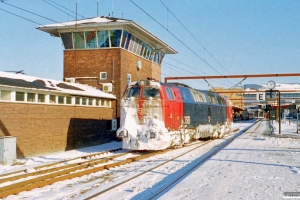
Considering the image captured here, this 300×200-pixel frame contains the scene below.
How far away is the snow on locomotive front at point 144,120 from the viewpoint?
16.1 m

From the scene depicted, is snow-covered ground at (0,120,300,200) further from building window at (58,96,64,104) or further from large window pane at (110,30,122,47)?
large window pane at (110,30,122,47)

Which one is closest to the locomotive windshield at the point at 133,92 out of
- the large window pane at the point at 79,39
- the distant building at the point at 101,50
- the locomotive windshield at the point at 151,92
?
the locomotive windshield at the point at 151,92

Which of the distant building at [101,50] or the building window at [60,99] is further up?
the distant building at [101,50]

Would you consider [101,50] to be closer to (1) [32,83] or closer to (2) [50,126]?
(1) [32,83]

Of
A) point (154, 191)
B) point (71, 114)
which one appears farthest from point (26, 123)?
point (154, 191)

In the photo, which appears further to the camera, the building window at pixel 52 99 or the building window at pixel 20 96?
the building window at pixel 52 99

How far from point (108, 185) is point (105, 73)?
1789 cm

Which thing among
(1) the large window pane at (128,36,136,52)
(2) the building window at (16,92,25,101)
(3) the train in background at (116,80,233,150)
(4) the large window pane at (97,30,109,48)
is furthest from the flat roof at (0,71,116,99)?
(1) the large window pane at (128,36,136,52)

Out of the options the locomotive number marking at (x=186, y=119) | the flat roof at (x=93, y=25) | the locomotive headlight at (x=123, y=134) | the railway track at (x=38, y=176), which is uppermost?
the flat roof at (x=93, y=25)

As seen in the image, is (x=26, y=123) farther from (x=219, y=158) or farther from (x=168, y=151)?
(x=219, y=158)

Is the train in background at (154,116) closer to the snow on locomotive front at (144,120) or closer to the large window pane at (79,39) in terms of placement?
the snow on locomotive front at (144,120)

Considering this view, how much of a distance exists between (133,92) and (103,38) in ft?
35.2

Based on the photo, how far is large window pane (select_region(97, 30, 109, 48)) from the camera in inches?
1043

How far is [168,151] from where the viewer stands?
17828 millimetres
